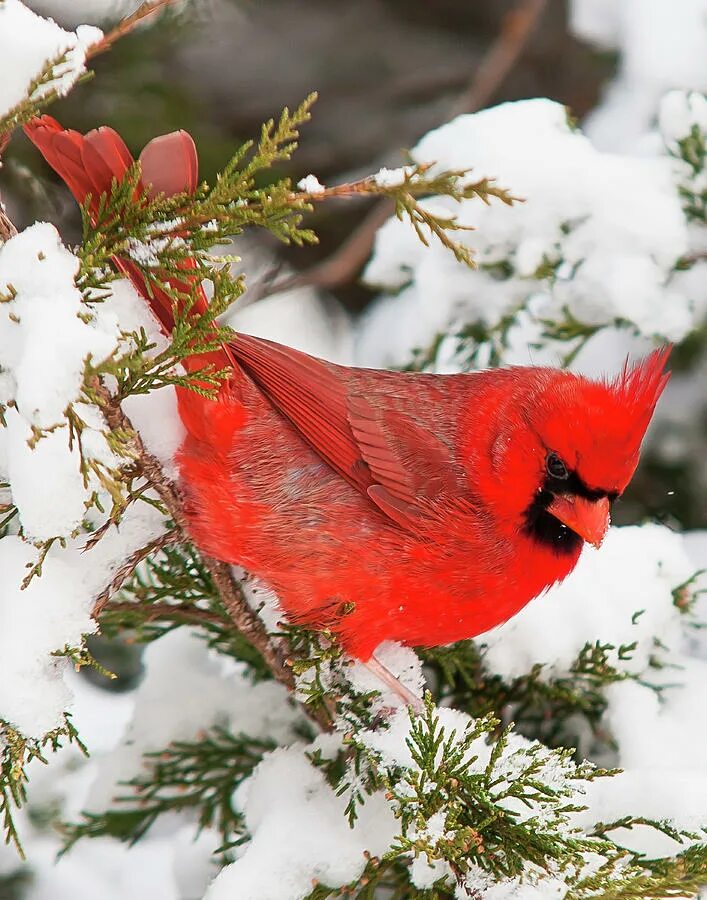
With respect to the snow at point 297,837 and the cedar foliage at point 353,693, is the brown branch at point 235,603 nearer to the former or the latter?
the cedar foliage at point 353,693

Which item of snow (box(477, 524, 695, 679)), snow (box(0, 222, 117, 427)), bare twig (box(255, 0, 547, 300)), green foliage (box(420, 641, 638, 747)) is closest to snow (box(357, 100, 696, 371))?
snow (box(477, 524, 695, 679))

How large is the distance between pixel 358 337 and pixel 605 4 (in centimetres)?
131

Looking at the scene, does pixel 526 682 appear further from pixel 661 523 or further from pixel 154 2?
pixel 154 2

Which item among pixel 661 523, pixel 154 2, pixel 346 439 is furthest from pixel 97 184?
pixel 661 523

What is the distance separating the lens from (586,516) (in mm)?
2354

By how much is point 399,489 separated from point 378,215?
5.72ft

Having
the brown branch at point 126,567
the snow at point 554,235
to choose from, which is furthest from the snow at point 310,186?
the snow at point 554,235

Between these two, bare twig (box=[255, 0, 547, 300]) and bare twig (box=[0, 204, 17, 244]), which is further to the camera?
bare twig (box=[255, 0, 547, 300])

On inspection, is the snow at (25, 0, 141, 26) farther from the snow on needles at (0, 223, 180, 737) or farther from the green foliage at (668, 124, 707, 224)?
the snow on needles at (0, 223, 180, 737)

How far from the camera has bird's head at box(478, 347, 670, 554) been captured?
2.32 m

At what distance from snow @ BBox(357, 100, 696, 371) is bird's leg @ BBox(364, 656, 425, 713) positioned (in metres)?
1.09

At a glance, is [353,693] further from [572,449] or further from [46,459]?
[46,459]

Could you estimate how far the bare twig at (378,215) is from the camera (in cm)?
386

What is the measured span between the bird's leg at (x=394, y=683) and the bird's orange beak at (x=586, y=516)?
0.49 m
